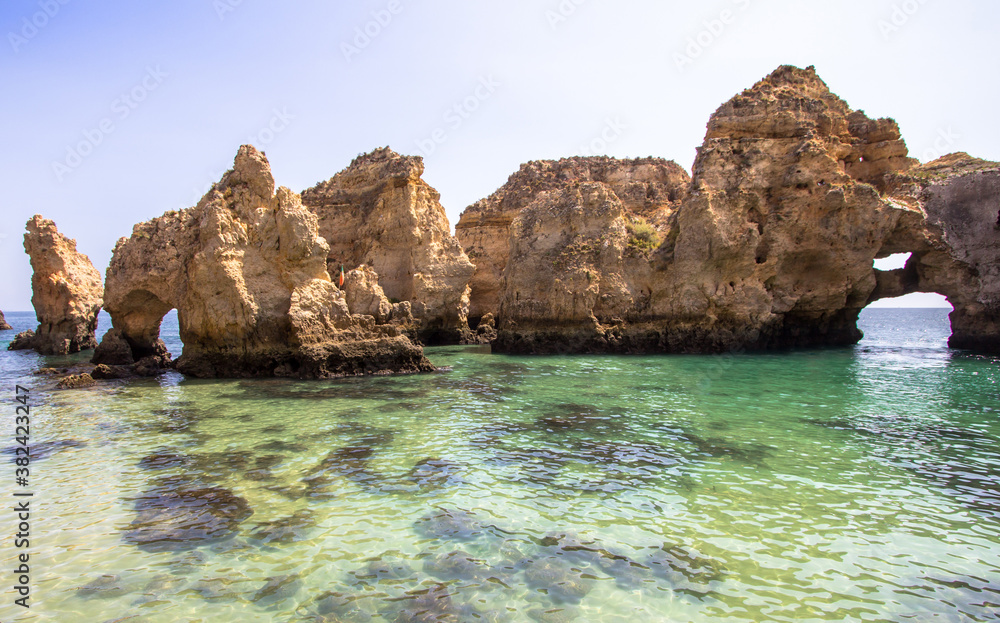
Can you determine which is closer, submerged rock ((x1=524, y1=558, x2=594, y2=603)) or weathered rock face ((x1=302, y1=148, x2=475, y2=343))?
submerged rock ((x1=524, y1=558, x2=594, y2=603))

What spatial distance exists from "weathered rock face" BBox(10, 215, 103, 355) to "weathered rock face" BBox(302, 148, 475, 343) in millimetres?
15200

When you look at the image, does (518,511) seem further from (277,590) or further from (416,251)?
(416,251)

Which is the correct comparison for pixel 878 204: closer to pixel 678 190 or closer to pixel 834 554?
pixel 678 190

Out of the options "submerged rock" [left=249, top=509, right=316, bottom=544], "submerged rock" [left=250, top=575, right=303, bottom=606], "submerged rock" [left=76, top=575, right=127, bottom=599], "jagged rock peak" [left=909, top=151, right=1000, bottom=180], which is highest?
"jagged rock peak" [left=909, top=151, right=1000, bottom=180]

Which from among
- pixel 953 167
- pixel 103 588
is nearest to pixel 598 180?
pixel 953 167

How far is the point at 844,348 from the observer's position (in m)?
27.2

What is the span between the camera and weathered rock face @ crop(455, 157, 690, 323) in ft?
127

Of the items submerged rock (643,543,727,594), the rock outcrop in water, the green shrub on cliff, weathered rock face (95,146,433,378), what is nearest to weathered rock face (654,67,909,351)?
the rock outcrop in water

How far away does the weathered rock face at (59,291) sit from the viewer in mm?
30250

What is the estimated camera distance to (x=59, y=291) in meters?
31.0

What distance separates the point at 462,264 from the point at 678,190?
58.7 feet

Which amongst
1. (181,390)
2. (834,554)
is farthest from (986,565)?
(181,390)

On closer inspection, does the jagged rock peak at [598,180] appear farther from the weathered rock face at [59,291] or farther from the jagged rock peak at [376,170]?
the weathered rock face at [59,291]

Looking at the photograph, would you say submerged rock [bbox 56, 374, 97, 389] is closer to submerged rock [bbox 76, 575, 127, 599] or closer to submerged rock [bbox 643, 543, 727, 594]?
submerged rock [bbox 76, 575, 127, 599]
